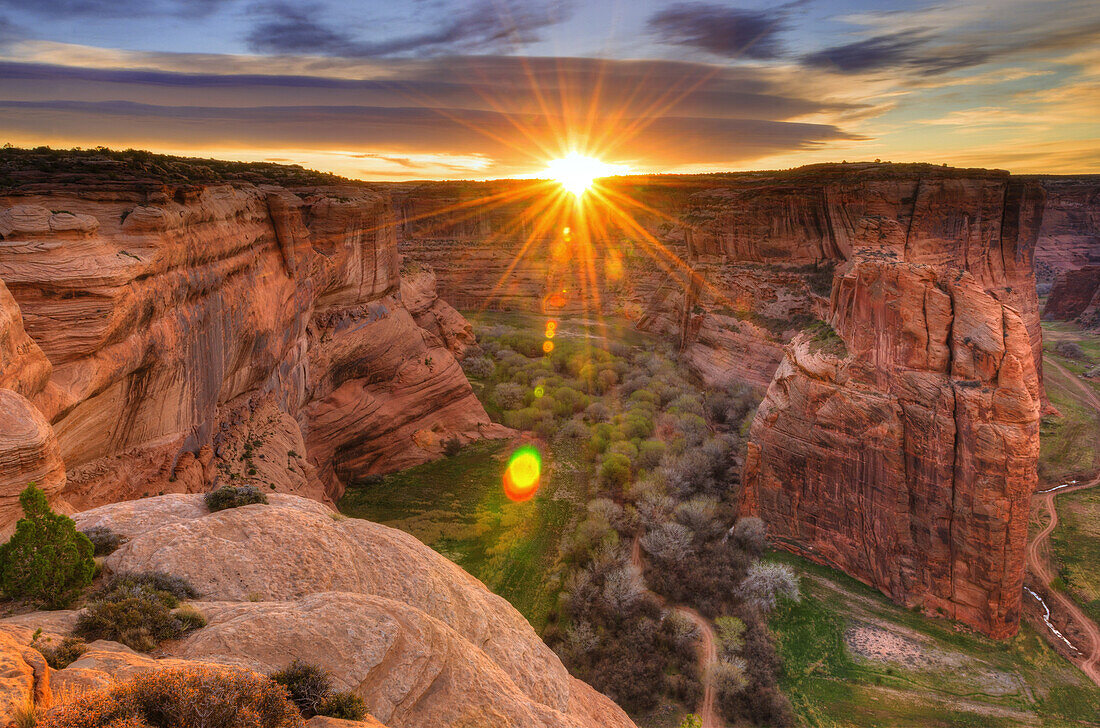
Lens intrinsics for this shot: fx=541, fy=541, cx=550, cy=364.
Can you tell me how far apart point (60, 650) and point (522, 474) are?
22.8 meters

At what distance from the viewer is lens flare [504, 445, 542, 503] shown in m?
25.2

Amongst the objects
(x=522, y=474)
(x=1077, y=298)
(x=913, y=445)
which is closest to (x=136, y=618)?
(x=913, y=445)

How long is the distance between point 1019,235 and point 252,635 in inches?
1704

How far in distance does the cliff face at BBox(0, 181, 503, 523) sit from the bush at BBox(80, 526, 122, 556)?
110 centimetres

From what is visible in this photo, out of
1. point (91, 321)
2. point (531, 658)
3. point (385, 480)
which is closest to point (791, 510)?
point (531, 658)

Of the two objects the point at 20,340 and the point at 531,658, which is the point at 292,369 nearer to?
the point at 20,340

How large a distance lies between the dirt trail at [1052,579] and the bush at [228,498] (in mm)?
22709

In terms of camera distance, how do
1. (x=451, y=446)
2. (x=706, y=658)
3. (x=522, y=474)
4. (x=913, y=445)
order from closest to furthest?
1. (x=706, y=658)
2. (x=913, y=445)
3. (x=522, y=474)
4. (x=451, y=446)

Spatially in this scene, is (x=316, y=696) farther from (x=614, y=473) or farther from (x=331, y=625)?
(x=614, y=473)

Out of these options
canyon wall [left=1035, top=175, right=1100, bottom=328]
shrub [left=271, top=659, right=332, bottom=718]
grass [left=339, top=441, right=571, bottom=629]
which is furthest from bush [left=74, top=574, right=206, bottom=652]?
canyon wall [left=1035, top=175, right=1100, bottom=328]

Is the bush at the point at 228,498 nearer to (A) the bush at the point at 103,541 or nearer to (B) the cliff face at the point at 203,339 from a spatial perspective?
(A) the bush at the point at 103,541

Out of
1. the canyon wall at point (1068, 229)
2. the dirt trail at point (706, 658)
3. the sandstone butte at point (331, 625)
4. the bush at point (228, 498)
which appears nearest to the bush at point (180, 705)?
the sandstone butte at point (331, 625)

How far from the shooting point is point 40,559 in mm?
5781

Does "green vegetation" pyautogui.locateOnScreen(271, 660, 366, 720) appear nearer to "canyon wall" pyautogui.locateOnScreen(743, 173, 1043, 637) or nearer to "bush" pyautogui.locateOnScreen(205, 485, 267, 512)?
"bush" pyautogui.locateOnScreen(205, 485, 267, 512)
